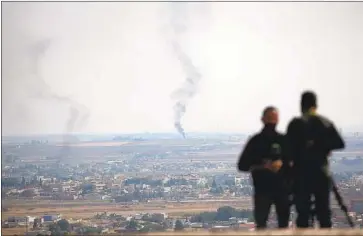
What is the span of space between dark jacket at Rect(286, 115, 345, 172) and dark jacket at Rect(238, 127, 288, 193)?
16 cm

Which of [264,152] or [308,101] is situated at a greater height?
[308,101]

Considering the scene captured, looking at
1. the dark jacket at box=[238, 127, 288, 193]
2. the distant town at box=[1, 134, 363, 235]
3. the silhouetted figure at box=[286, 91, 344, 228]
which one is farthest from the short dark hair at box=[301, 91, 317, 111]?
the distant town at box=[1, 134, 363, 235]

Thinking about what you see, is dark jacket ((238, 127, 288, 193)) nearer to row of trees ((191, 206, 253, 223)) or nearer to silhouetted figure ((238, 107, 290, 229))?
silhouetted figure ((238, 107, 290, 229))

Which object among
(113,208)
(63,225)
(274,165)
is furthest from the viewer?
(113,208)

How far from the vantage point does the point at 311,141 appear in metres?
10.3

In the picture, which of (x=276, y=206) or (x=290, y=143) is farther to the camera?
(x=276, y=206)

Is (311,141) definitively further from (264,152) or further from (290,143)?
(264,152)

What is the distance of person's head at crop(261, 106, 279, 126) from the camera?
10.4 meters

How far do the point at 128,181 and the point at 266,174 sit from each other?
66932mm

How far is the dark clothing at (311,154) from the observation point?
10266mm

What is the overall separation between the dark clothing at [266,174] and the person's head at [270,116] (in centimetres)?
10

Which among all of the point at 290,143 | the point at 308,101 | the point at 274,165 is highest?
the point at 308,101

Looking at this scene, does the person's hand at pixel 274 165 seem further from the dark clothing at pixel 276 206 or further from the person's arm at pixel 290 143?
the dark clothing at pixel 276 206

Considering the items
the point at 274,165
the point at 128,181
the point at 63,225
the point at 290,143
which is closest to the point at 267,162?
the point at 274,165
